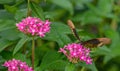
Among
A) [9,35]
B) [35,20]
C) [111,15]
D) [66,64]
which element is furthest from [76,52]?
[111,15]

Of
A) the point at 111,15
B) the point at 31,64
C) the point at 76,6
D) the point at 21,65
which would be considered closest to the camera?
the point at 21,65

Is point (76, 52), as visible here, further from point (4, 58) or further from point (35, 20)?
point (4, 58)

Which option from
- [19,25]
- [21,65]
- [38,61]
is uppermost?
[19,25]

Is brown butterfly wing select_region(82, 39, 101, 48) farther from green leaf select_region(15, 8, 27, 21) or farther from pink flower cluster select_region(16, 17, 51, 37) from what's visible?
green leaf select_region(15, 8, 27, 21)

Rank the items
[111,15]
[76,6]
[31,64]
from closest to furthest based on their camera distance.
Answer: [31,64] → [111,15] → [76,6]

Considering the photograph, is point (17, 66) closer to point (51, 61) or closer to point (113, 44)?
point (51, 61)

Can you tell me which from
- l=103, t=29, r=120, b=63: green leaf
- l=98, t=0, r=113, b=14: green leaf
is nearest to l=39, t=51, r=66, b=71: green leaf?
l=103, t=29, r=120, b=63: green leaf
